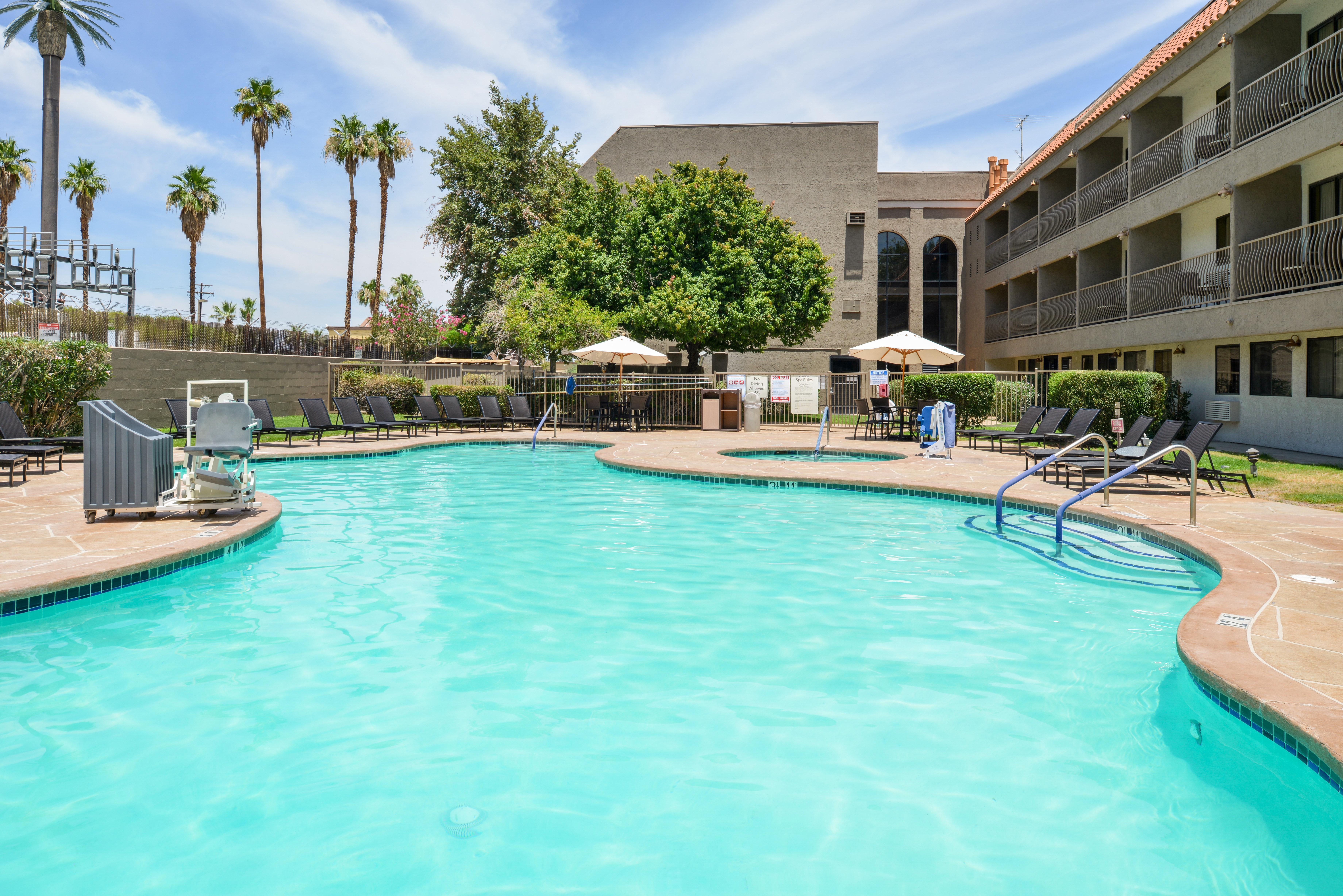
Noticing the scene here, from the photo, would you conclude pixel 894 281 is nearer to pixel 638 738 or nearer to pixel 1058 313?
pixel 1058 313

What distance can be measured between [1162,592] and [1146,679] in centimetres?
203

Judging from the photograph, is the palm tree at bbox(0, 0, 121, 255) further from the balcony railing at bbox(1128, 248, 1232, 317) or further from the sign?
the balcony railing at bbox(1128, 248, 1232, 317)

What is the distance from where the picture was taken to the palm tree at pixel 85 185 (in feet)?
135

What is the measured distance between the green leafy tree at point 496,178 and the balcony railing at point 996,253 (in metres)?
17.9

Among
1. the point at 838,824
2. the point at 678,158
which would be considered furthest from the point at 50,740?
the point at 678,158

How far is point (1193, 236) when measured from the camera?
19.2m

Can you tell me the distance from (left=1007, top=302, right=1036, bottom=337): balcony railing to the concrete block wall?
2410 cm

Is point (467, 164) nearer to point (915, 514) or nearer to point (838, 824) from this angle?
point (915, 514)

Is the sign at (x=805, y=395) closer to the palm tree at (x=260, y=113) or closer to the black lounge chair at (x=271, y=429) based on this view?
the black lounge chair at (x=271, y=429)

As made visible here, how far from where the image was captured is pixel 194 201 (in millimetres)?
41938

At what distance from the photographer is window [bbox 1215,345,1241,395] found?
55.8ft

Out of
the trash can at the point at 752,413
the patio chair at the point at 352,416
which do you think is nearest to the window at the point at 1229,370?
the trash can at the point at 752,413

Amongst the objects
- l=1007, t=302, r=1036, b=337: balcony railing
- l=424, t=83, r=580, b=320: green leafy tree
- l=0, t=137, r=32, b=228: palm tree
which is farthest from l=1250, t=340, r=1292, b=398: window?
l=0, t=137, r=32, b=228: palm tree

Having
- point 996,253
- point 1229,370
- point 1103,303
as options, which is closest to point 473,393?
point 1103,303
